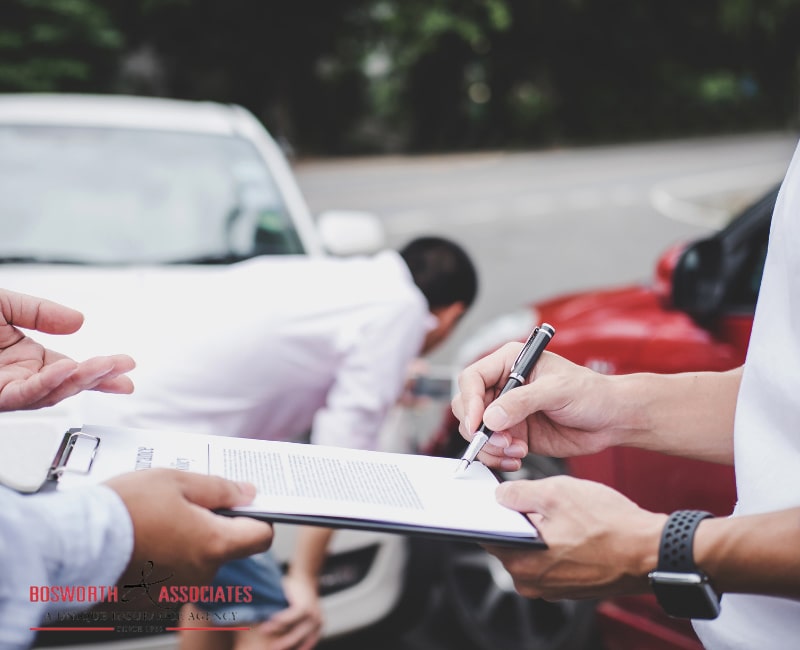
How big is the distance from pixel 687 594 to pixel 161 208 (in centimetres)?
241

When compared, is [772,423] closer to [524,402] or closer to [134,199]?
[524,402]

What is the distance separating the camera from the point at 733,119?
33.2 metres

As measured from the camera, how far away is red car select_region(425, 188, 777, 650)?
235cm

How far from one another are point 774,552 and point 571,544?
0.25m

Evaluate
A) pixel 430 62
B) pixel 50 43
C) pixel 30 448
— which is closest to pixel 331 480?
pixel 30 448

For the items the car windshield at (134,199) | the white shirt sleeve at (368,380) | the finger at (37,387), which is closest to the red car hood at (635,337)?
the white shirt sleeve at (368,380)

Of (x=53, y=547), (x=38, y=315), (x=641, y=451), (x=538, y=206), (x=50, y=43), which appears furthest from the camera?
(x=50, y=43)

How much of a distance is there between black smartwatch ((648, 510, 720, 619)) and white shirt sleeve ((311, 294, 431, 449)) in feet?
3.39

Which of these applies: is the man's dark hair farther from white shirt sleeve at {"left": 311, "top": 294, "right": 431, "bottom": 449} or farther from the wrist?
the wrist

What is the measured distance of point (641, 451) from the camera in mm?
2447

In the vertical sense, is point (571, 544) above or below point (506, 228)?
above

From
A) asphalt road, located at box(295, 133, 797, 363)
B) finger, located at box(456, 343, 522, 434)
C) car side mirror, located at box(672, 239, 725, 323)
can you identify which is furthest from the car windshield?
asphalt road, located at box(295, 133, 797, 363)

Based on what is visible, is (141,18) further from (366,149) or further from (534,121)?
(534,121)

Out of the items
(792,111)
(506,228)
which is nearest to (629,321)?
(506,228)
